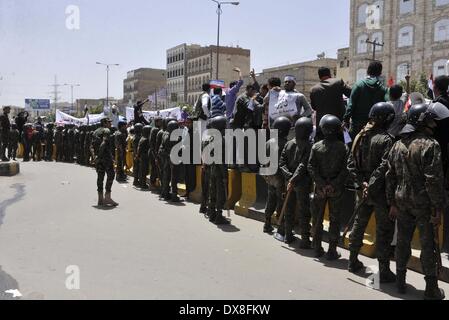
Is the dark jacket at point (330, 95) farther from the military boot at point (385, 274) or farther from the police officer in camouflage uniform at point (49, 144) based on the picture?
the police officer in camouflage uniform at point (49, 144)

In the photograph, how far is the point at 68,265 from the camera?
584 centimetres

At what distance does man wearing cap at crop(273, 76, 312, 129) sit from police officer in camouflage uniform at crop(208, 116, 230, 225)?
4.17 ft

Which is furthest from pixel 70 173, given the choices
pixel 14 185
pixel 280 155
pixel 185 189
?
pixel 280 155

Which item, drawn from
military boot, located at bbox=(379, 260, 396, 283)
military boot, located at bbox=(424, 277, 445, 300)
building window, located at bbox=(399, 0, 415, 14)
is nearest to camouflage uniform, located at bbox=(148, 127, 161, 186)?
military boot, located at bbox=(379, 260, 396, 283)

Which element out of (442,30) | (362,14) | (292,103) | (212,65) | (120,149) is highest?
(362,14)

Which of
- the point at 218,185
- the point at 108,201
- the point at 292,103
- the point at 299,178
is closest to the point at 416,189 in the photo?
the point at 299,178

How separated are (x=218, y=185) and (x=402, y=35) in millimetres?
54582

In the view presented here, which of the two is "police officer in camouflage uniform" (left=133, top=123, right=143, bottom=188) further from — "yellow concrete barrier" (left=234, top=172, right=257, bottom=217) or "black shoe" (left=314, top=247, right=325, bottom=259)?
"black shoe" (left=314, top=247, right=325, bottom=259)

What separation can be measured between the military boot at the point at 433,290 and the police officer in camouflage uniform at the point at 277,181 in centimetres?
304

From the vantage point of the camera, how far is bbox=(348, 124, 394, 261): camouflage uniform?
533 cm

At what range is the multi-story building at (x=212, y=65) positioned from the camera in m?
94.1

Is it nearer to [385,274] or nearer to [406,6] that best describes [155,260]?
[385,274]

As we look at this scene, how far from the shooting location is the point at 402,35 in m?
56.2

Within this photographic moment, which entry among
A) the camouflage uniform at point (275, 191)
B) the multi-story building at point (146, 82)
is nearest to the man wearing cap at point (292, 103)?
the camouflage uniform at point (275, 191)
